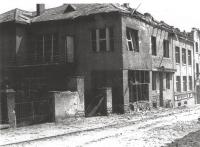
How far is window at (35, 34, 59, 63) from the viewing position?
25.8 meters

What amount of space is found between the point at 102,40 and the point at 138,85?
4.61 metres

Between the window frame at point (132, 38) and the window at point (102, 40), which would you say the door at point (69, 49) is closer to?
the window at point (102, 40)

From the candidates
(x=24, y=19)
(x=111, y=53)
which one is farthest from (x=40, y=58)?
(x=111, y=53)

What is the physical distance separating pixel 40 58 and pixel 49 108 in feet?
29.4

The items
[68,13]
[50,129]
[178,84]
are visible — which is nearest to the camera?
[50,129]

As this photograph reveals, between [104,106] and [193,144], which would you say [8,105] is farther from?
[193,144]

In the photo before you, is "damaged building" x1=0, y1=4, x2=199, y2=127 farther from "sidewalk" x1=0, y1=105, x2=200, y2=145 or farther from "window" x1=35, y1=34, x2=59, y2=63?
"sidewalk" x1=0, y1=105, x2=200, y2=145

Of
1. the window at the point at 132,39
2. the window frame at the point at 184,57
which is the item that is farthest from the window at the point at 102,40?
the window frame at the point at 184,57

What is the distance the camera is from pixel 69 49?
24.4 meters

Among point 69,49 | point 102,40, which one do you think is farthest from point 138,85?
point 69,49

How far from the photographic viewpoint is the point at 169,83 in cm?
3247

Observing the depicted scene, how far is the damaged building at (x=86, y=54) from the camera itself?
2334cm

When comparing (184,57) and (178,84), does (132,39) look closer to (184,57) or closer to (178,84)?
(178,84)

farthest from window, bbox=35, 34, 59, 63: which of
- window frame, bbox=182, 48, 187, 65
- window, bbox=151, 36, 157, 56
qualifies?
window frame, bbox=182, 48, 187, 65
